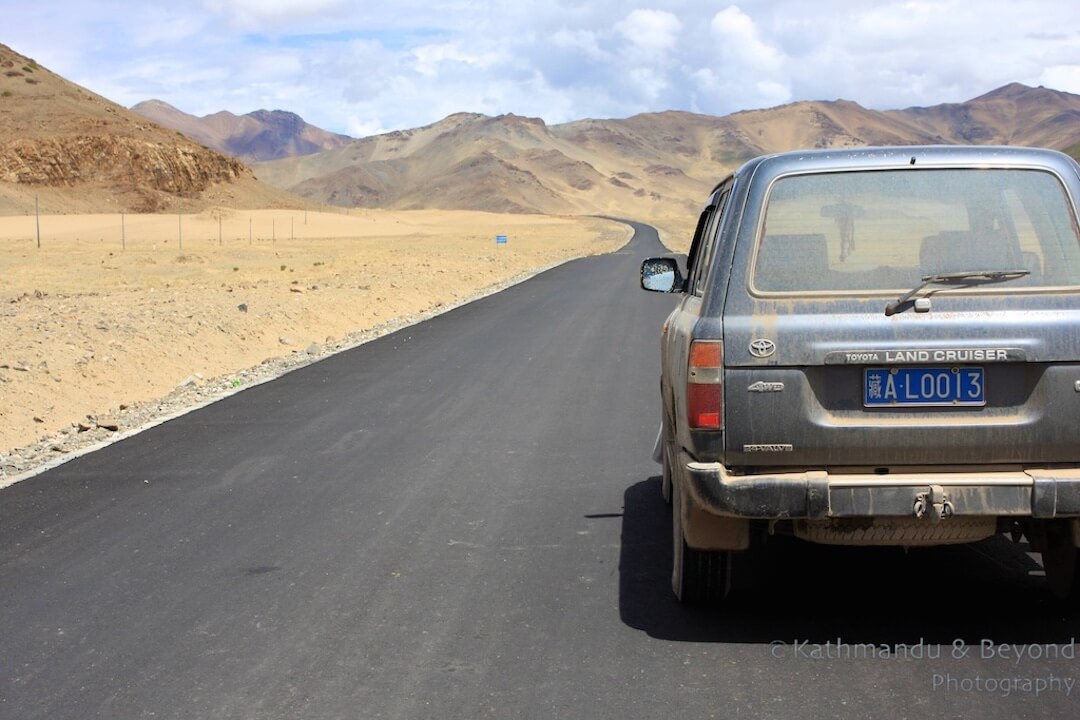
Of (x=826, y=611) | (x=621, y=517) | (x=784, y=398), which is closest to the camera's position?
(x=784, y=398)

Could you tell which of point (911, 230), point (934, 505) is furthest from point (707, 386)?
point (911, 230)

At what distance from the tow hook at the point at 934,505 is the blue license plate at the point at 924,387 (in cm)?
34

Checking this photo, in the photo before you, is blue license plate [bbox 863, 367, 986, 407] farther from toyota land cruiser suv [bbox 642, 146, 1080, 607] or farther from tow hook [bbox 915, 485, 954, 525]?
tow hook [bbox 915, 485, 954, 525]

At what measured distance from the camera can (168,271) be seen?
123 feet

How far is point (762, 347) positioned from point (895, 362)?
511mm

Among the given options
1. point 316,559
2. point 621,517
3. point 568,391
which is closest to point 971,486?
point 621,517

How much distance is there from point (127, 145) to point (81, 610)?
94.4 meters

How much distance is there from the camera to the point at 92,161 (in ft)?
302

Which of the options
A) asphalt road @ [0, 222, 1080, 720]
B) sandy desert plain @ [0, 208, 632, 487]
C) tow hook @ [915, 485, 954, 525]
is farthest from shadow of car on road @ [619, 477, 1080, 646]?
sandy desert plain @ [0, 208, 632, 487]

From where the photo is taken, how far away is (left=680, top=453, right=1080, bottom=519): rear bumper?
4523 mm

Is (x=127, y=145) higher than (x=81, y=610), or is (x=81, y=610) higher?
(x=127, y=145)

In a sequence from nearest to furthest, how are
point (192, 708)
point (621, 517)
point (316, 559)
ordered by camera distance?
point (192, 708) < point (316, 559) < point (621, 517)

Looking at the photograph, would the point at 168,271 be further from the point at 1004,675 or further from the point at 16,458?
the point at 1004,675

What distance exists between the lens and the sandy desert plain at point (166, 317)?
38.7 feet
